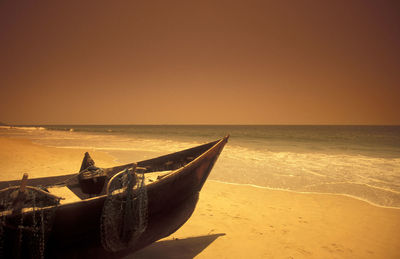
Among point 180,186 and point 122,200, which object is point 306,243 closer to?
point 180,186

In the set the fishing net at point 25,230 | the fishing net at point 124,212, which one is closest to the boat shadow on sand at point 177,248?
the fishing net at point 124,212

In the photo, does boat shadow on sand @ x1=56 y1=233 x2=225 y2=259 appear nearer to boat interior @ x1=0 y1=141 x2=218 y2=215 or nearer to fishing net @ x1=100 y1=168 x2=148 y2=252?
fishing net @ x1=100 y1=168 x2=148 y2=252

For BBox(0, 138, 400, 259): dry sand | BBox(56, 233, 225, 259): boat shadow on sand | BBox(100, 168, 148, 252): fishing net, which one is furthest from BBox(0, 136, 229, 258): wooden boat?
BBox(0, 138, 400, 259): dry sand

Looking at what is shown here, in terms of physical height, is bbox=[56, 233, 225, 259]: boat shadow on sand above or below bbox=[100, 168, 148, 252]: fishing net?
below

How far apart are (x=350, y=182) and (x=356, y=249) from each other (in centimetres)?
519

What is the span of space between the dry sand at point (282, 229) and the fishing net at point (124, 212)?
42.8 inches

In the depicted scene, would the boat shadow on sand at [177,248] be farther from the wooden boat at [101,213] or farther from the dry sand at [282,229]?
the wooden boat at [101,213]

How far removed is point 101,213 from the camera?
2.34m

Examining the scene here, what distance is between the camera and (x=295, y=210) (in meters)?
5.29

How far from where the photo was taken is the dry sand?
11.8ft

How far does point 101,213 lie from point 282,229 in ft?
12.1

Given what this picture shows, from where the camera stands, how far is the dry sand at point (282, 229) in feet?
11.8

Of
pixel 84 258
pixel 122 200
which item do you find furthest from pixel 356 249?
pixel 84 258

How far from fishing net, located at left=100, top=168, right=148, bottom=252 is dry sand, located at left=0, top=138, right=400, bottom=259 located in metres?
1.09
